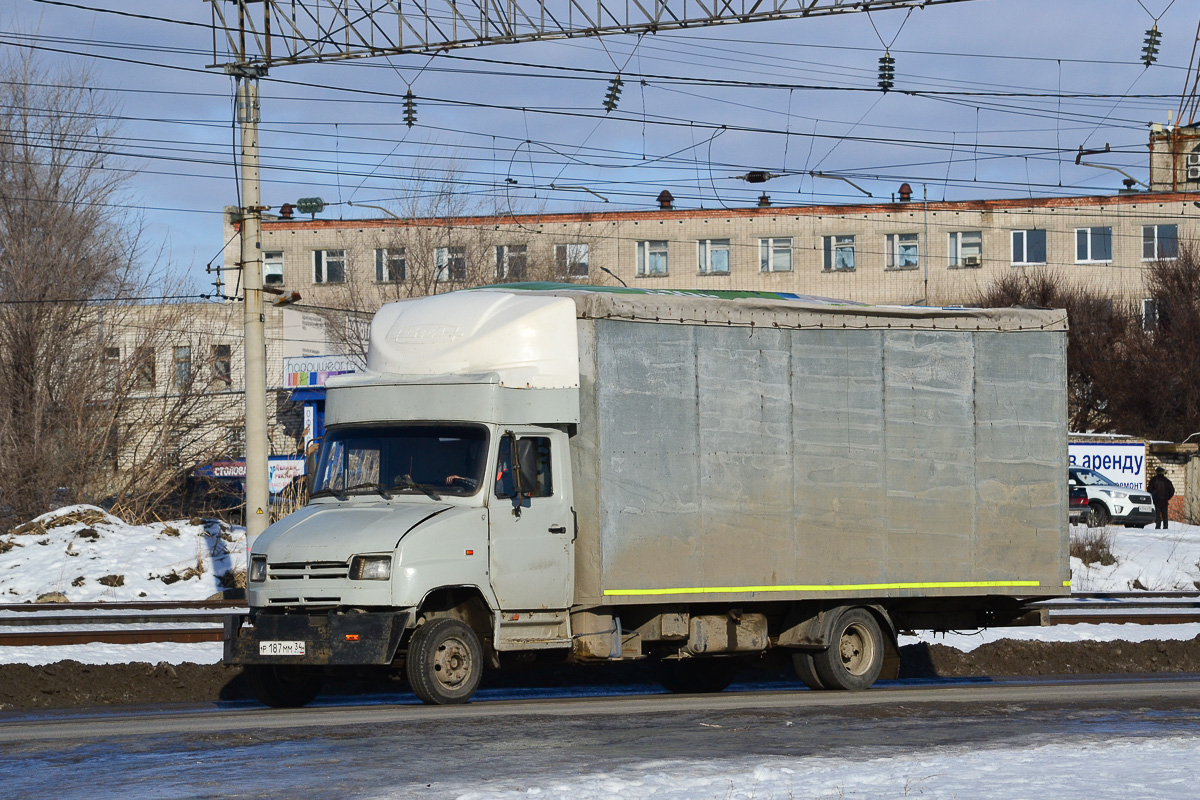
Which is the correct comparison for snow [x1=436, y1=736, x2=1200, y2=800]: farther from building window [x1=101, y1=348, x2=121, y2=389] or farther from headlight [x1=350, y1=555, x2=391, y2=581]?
building window [x1=101, y1=348, x2=121, y2=389]

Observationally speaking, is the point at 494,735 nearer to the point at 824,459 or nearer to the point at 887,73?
the point at 824,459

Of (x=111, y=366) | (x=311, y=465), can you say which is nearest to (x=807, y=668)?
(x=311, y=465)

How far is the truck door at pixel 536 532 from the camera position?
11.9m

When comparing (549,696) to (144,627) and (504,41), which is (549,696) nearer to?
(144,627)

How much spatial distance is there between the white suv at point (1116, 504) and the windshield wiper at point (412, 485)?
3170 centimetres

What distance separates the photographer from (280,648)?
11.3 m

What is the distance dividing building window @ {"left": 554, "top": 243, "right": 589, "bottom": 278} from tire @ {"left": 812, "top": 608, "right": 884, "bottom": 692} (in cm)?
4417

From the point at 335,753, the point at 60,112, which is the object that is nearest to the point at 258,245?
the point at 335,753

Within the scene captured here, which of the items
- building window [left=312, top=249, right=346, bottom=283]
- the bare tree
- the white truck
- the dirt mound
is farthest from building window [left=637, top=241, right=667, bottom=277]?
the white truck

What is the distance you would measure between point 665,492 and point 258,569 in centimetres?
338

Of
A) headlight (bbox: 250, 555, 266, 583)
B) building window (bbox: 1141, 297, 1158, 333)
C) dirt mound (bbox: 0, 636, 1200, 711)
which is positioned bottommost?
dirt mound (bbox: 0, 636, 1200, 711)

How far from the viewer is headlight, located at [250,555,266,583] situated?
11555mm

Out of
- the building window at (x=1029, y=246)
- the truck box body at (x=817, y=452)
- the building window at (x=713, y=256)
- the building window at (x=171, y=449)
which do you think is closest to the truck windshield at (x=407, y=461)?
the truck box body at (x=817, y=452)

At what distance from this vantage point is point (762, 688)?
14531 millimetres
